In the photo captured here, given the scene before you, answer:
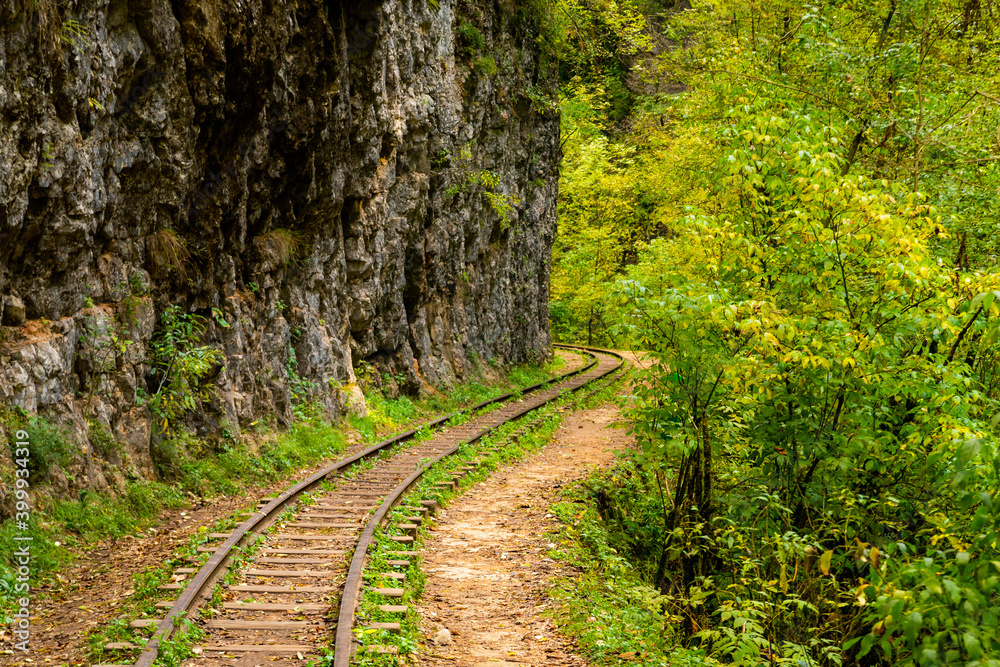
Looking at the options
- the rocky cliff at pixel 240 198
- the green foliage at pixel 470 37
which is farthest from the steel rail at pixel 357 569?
the green foliage at pixel 470 37

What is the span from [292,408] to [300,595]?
728 centimetres

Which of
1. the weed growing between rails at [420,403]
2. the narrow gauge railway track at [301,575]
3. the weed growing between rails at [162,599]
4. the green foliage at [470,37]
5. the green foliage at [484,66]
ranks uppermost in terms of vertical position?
the green foliage at [470,37]

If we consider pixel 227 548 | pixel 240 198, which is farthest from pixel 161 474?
pixel 240 198

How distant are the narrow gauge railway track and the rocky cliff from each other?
2.21m

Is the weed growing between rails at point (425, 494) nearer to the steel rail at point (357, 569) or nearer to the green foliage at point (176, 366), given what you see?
the steel rail at point (357, 569)

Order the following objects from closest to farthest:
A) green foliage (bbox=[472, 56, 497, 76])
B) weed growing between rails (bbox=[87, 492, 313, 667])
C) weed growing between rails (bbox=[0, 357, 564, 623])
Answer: weed growing between rails (bbox=[87, 492, 313, 667]) → weed growing between rails (bbox=[0, 357, 564, 623]) → green foliage (bbox=[472, 56, 497, 76])

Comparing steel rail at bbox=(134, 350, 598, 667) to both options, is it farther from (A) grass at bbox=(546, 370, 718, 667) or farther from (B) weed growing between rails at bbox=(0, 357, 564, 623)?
(A) grass at bbox=(546, 370, 718, 667)

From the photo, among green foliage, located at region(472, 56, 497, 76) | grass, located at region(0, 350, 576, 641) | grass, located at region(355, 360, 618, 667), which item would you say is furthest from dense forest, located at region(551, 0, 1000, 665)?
green foliage, located at region(472, 56, 497, 76)

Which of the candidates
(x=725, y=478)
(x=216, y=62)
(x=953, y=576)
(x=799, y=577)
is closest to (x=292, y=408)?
(x=216, y=62)

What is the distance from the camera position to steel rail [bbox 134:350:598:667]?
5.76 metres

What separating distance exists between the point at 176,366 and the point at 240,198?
336 centimetres

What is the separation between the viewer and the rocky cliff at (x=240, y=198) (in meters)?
8.59

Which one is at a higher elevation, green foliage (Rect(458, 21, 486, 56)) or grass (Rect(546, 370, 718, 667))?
green foliage (Rect(458, 21, 486, 56))

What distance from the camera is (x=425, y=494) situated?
35.6 feet
